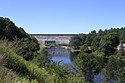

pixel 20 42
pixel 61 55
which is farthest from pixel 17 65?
pixel 61 55

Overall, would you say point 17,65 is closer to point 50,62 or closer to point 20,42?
point 20,42

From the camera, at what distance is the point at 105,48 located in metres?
122

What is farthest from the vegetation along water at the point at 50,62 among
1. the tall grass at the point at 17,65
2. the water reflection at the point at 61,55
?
the water reflection at the point at 61,55

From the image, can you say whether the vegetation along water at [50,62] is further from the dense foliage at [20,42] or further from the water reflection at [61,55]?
the water reflection at [61,55]

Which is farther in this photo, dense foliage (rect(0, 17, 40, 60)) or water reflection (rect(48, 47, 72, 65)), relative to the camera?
water reflection (rect(48, 47, 72, 65))

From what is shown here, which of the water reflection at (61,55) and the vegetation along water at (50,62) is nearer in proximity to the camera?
the vegetation along water at (50,62)

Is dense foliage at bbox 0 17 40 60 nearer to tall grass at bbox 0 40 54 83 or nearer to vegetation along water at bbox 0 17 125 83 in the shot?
vegetation along water at bbox 0 17 125 83

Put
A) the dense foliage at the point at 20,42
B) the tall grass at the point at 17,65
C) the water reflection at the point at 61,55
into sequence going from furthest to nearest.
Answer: the water reflection at the point at 61,55 < the dense foliage at the point at 20,42 < the tall grass at the point at 17,65

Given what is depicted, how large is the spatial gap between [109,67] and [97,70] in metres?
2.73

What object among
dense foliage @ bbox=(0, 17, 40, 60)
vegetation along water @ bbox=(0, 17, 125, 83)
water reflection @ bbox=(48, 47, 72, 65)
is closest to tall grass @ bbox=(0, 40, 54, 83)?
vegetation along water @ bbox=(0, 17, 125, 83)

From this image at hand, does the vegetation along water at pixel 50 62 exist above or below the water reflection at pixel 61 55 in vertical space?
above

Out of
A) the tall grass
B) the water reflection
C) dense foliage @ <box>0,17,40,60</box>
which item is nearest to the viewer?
the tall grass

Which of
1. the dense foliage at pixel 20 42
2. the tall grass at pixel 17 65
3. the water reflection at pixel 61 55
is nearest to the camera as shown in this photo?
the tall grass at pixel 17 65

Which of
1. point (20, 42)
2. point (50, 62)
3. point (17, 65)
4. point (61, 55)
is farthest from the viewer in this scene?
point (61, 55)
